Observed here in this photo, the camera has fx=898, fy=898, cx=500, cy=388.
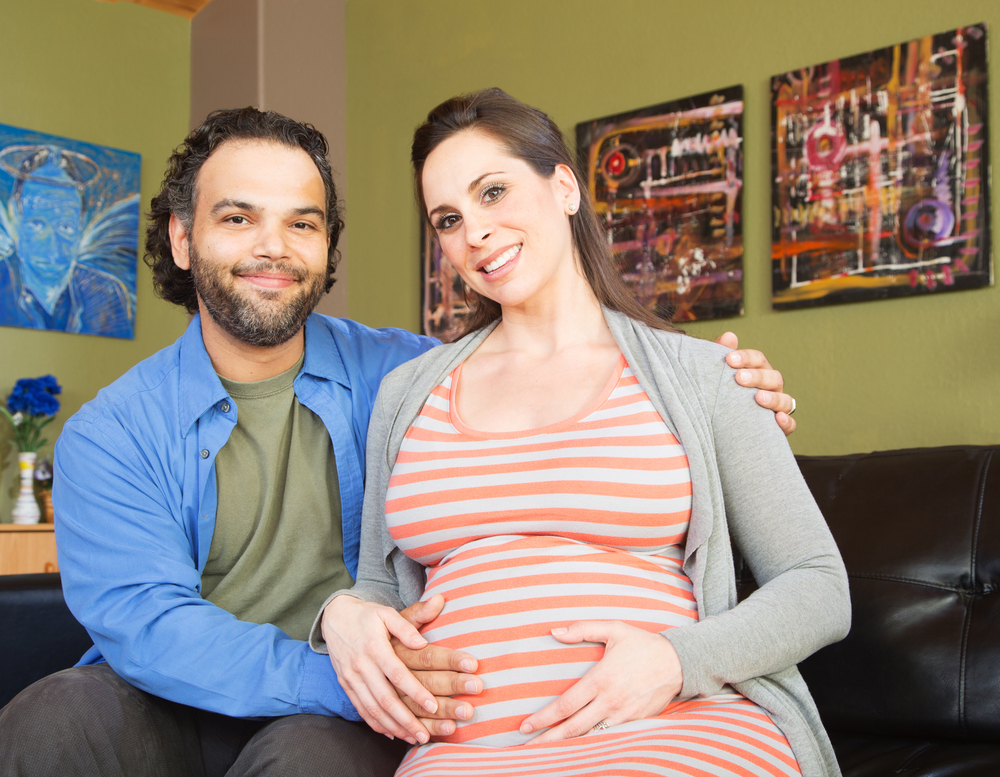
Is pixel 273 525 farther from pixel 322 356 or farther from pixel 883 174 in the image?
pixel 883 174

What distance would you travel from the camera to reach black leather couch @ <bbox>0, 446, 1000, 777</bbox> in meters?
1.43

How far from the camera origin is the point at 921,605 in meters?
1.53

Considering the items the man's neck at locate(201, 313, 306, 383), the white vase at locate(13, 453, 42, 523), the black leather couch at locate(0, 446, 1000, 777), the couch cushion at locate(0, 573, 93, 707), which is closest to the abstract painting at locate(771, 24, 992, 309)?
the black leather couch at locate(0, 446, 1000, 777)

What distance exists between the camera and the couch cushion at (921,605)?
1.44 m

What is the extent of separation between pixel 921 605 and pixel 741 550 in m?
0.53

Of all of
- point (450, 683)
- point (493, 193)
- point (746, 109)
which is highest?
point (746, 109)

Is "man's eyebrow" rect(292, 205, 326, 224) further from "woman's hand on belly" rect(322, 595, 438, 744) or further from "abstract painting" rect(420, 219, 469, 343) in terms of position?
"abstract painting" rect(420, 219, 469, 343)

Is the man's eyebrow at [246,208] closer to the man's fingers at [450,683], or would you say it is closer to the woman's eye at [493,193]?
the woman's eye at [493,193]

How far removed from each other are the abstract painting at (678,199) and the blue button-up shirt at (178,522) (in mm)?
1586

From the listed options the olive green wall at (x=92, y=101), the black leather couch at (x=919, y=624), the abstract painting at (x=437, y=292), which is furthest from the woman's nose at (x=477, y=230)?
the olive green wall at (x=92, y=101)

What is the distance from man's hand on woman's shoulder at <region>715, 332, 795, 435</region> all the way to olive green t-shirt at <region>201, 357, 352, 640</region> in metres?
0.73

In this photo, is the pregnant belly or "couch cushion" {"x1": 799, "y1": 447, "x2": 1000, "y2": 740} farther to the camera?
"couch cushion" {"x1": 799, "y1": 447, "x2": 1000, "y2": 740}

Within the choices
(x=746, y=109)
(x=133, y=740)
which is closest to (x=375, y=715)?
(x=133, y=740)

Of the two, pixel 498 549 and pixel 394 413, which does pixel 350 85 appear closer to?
pixel 394 413
